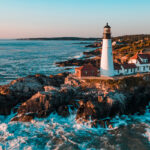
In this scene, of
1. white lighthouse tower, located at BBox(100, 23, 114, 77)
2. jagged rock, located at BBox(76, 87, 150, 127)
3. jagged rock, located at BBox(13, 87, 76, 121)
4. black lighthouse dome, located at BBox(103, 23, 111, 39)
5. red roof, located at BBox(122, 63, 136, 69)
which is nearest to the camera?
jagged rock, located at BBox(76, 87, 150, 127)

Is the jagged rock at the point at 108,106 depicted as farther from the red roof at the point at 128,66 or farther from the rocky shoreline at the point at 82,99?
the red roof at the point at 128,66

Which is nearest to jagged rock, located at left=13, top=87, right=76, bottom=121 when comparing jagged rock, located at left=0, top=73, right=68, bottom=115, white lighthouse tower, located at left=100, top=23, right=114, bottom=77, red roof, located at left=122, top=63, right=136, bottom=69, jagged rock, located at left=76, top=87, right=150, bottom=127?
jagged rock, located at left=76, top=87, right=150, bottom=127

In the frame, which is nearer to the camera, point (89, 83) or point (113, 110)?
point (113, 110)

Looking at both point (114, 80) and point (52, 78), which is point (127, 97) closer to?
point (114, 80)

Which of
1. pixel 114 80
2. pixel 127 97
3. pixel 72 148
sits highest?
pixel 114 80

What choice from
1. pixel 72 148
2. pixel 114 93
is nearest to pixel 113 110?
pixel 114 93

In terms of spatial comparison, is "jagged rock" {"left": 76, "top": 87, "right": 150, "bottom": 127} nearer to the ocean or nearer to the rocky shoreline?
the rocky shoreline
